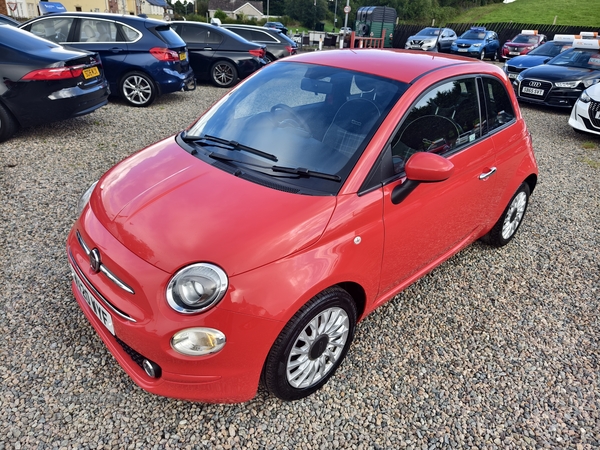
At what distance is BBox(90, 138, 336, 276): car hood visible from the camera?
2021 millimetres

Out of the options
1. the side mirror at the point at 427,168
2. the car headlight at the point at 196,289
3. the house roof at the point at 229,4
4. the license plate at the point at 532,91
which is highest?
the side mirror at the point at 427,168

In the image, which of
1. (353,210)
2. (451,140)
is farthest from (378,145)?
(451,140)

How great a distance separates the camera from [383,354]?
281 centimetres

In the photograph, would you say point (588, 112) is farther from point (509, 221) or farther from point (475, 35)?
point (475, 35)

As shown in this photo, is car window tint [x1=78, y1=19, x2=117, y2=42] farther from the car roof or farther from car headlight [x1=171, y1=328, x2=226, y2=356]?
car headlight [x1=171, y1=328, x2=226, y2=356]

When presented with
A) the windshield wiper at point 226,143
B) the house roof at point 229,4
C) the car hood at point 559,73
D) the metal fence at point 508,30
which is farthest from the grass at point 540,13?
the windshield wiper at point 226,143

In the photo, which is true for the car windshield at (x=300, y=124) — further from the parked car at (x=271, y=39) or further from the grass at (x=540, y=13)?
the grass at (x=540, y=13)

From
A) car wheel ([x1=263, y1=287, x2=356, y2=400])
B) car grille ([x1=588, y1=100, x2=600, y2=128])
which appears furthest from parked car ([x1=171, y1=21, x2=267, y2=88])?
car wheel ([x1=263, y1=287, x2=356, y2=400])

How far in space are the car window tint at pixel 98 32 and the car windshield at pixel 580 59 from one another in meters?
10.4

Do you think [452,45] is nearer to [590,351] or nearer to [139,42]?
[139,42]

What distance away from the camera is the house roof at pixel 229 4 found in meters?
88.9

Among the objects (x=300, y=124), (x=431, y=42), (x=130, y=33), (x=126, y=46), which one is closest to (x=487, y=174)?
(x=300, y=124)

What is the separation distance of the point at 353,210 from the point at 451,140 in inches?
43.4

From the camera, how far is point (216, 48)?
34.7ft
